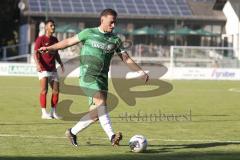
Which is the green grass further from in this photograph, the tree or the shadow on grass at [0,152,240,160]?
the tree

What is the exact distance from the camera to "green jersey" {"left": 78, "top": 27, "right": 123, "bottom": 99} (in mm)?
9914

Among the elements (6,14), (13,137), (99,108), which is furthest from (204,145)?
(6,14)

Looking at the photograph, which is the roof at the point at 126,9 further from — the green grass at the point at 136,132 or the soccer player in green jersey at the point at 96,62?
the soccer player in green jersey at the point at 96,62

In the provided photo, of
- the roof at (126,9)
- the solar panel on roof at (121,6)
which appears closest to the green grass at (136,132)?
the roof at (126,9)

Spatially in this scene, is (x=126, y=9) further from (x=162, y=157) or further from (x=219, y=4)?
(x=162, y=157)

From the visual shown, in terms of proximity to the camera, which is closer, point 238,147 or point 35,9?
point 238,147

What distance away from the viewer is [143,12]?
201 feet

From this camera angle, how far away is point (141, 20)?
6144 cm

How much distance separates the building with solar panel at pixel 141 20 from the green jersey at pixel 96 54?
47.3 meters

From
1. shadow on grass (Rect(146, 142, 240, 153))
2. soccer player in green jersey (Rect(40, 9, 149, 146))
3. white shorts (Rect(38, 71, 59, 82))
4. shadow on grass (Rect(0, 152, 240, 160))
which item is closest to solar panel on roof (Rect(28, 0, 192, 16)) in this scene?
white shorts (Rect(38, 71, 59, 82))

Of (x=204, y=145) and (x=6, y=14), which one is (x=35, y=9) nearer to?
(x=6, y=14)

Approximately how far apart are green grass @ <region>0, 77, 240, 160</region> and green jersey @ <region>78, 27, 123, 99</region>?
1.00 meters

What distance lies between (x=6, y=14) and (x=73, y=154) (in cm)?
5504

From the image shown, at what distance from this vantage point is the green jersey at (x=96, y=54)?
9914mm
